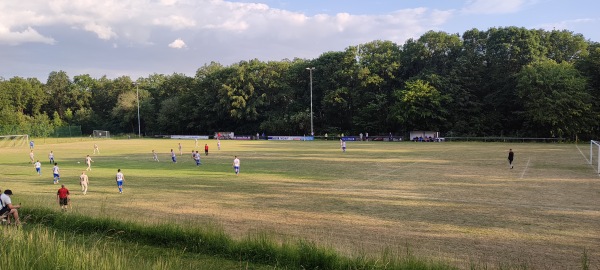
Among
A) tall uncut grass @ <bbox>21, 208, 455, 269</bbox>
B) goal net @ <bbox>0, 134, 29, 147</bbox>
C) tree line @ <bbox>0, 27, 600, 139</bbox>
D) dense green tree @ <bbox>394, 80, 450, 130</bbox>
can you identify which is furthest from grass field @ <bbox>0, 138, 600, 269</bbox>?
goal net @ <bbox>0, 134, 29, 147</bbox>

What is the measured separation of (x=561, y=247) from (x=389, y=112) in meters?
64.5

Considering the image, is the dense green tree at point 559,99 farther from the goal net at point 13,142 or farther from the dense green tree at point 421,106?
the goal net at point 13,142

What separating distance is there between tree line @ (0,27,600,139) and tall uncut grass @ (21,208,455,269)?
5852cm

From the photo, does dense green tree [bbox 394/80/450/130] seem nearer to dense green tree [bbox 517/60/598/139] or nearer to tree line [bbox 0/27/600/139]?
tree line [bbox 0/27/600/139]

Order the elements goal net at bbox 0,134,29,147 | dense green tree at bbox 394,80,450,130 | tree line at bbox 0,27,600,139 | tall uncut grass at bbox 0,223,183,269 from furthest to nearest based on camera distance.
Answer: dense green tree at bbox 394,80,450,130 < goal net at bbox 0,134,29,147 < tree line at bbox 0,27,600,139 < tall uncut grass at bbox 0,223,183,269

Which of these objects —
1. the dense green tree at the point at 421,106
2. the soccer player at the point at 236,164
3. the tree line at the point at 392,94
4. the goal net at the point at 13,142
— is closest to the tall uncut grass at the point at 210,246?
the soccer player at the point at 236,164

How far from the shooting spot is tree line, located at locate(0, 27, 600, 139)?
58156 millimetres

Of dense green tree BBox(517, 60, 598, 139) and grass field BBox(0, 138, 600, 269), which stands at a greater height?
dense green tree BBox(517, 60, 598, 139)

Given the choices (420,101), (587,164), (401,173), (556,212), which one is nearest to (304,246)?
(556,212)

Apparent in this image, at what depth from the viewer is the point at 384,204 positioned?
53.4ft

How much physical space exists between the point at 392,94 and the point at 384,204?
6210 centimetres

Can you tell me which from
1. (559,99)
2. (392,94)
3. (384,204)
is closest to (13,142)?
(392,94)

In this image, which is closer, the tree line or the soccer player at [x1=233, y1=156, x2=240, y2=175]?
the soccer player at [x1=233, y1=156, x2=240, y2=175]

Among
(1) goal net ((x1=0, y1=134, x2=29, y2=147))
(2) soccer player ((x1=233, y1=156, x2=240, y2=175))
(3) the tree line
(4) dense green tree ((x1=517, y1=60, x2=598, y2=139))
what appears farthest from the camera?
(1) goal net ((x1=0, y1=134, x2=29, y2=147))
